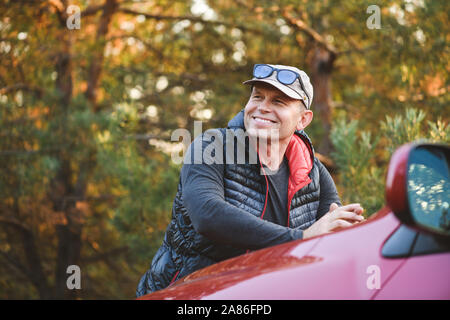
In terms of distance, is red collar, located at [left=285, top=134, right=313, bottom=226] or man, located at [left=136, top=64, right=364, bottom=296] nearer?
man, located at [left=136, top=64, right=364, bottom=296]

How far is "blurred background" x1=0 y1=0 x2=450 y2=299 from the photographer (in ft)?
16.9

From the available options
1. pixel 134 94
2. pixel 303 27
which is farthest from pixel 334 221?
pixel 134 94

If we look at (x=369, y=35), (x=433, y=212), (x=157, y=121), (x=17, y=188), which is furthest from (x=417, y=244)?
(x=157, y=121)

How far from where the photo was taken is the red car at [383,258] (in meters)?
1.11

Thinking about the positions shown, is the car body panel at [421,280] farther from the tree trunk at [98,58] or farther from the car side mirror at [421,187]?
the tree trunk at [98,58]

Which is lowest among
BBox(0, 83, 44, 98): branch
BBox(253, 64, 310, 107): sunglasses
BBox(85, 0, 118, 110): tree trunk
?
BBox(253, 64, 310, 107): sunglasses

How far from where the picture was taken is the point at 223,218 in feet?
6.03

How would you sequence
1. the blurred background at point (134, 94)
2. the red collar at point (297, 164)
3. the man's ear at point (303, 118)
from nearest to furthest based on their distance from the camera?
the red collar at point (297, 164) < the man's ear at point (303, 118) < the blurred background at point (134, 94)

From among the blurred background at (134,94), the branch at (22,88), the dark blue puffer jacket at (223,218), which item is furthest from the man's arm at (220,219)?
the branch at (22,88)

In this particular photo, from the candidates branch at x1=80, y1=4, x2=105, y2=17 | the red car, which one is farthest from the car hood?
branch at x1=80, y1=4, x2=105, y2=17

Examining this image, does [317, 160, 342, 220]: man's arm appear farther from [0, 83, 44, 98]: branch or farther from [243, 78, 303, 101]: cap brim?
[0, 83, 44, 98]: branch

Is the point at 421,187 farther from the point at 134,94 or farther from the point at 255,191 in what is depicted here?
the point at 134,94
